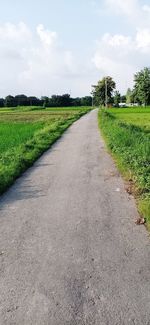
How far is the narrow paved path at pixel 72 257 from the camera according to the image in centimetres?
408

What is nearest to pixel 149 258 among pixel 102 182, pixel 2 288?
pixel 2 288

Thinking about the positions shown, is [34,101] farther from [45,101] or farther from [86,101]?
[86,101]

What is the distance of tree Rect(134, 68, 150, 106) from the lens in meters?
101

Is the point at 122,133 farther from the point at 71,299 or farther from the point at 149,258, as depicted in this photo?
the point at 71,299

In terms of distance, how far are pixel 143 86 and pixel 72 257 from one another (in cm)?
9914

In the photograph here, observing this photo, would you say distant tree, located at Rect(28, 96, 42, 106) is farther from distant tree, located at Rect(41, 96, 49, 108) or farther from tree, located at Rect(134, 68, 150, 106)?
tree, located at Rect(134, 68, 150, 106)

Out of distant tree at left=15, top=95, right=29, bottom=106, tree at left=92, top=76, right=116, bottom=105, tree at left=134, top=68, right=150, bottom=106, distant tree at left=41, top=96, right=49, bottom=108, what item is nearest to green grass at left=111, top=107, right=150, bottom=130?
tree at left=134, top=68, right=150, bottom=106

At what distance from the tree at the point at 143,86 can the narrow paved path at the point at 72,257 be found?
94.3m

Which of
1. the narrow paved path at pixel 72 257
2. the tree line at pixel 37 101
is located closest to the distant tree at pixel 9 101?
the tree line at pixel 37 101

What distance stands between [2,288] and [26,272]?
0.46 m

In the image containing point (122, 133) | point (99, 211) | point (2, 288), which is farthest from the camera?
point (122, 133)

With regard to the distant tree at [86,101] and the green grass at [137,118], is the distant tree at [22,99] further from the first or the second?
the green grass at [137,118]

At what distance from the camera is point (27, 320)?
3941 mm

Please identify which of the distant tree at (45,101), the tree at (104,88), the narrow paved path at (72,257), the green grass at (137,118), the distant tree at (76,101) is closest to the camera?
the narrow paved path at (72,257)
